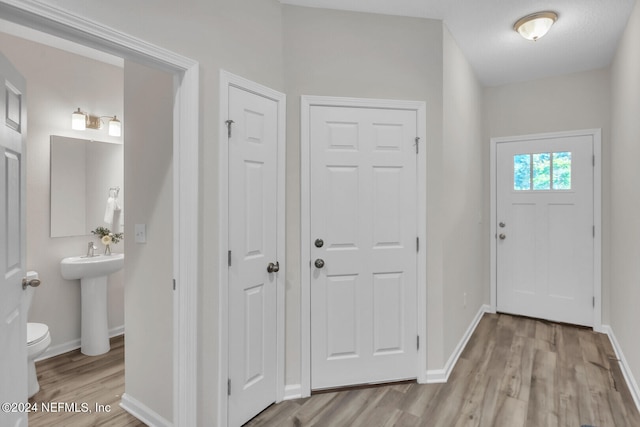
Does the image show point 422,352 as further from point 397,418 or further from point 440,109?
point 440,109

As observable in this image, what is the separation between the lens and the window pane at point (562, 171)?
3.60 meters

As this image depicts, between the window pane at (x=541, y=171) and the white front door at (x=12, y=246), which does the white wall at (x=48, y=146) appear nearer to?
A: the white front door at (x=12, y=246)

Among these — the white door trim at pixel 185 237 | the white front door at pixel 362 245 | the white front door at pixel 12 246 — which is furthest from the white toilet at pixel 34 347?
the white front door at pixel 362 245

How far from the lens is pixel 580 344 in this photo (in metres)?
3.15

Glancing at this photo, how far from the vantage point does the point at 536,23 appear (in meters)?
2.48

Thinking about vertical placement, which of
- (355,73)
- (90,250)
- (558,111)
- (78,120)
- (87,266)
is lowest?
(87,266)

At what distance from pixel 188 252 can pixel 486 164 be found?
138 inches

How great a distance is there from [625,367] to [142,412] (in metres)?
3.38

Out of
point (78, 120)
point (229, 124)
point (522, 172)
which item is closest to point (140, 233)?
point (229, 124)

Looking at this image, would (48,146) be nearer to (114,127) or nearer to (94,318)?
(114,127)

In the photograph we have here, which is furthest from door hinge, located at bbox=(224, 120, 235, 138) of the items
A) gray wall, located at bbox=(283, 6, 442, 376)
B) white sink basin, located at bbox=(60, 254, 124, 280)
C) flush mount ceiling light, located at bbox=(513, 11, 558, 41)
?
flush mount ceiling light, located at bbox=(513, 11, 558, 41)

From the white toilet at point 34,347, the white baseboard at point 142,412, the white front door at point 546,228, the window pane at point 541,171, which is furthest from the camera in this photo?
the window pane at point 541,171

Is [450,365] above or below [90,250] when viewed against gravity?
below

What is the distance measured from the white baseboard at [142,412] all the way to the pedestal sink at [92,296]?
1.02m
